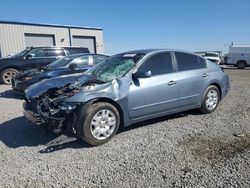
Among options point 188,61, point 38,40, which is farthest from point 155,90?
point 38,40

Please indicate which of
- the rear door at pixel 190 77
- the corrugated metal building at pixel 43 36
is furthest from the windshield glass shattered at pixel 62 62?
the corrugated metal building at pixel 43 36

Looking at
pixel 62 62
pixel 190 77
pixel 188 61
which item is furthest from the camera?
→ pixel 62 62

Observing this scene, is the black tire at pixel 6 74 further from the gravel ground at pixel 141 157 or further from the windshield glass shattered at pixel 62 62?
the gravel ground at pixel 141 157

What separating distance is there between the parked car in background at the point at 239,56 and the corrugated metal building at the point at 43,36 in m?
14.1

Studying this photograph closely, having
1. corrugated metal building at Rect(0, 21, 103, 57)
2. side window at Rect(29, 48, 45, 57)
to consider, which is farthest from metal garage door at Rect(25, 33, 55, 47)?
side window at Rect(29, 48, 45, 57)

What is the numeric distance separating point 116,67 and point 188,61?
1.70 meters

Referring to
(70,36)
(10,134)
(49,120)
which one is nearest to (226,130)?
(49,120)

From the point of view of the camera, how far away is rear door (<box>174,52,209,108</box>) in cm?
514

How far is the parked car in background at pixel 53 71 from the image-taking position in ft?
24.3

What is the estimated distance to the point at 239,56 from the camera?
25547 mm

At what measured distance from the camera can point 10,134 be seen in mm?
4719

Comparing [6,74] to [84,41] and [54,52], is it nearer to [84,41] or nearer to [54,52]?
[54,52]

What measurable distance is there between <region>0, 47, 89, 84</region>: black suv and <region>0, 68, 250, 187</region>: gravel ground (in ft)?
21.4

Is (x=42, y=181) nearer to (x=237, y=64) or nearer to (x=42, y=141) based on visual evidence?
(x=42, y=141)
